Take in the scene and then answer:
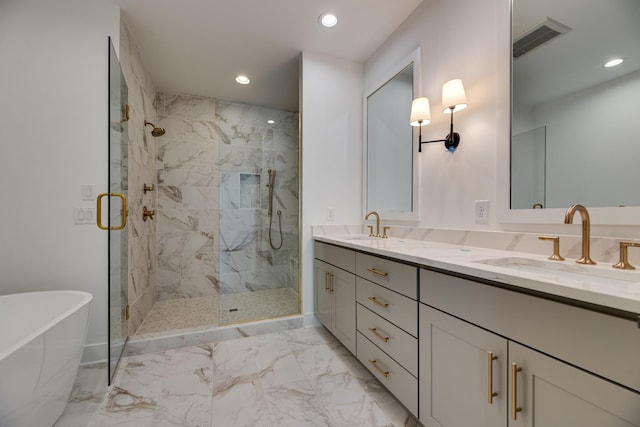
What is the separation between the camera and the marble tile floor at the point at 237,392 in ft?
4.27

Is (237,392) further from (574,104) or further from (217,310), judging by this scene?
(574,104)

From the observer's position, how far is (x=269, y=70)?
2.71 meters

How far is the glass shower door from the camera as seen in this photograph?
1525 mm

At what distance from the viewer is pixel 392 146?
2246 mm

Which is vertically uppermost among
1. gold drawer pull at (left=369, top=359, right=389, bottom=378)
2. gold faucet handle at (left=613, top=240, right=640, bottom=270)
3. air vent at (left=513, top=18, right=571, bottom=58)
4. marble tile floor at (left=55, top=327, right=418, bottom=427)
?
air vent at (left=513, top=18, right=571, bottom=58)

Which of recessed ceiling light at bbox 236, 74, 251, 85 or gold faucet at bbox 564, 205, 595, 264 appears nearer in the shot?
gold faucet at bbox 564, 205, 595, 264

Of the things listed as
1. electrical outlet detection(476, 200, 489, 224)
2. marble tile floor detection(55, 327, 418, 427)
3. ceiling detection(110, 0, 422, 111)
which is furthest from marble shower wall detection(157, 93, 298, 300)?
electrical outlet detection(476, 200, 489, 224)

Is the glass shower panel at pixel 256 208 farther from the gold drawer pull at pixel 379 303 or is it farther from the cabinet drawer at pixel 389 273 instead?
the gold drawer pull at pixel 379 303

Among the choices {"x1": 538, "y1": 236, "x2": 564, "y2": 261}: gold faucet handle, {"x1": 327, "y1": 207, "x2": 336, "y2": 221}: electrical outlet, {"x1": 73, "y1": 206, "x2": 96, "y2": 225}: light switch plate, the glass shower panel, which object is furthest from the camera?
the glass shower panel

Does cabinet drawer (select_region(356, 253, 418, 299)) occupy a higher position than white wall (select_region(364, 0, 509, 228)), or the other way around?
white wall (select_region(364, 0, 509, 228))

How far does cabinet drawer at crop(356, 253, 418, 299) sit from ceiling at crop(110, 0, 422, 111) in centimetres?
183

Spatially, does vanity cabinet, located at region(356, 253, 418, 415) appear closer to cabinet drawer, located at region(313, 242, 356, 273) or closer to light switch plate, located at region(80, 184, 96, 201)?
cabinet drawer, located at region(313, 242, 356, 273)

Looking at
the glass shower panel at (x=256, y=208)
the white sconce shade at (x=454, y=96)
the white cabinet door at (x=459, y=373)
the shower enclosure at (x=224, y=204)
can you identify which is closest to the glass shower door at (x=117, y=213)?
the shower enclosure at (x=224, y=204)

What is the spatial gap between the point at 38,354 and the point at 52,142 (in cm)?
135
